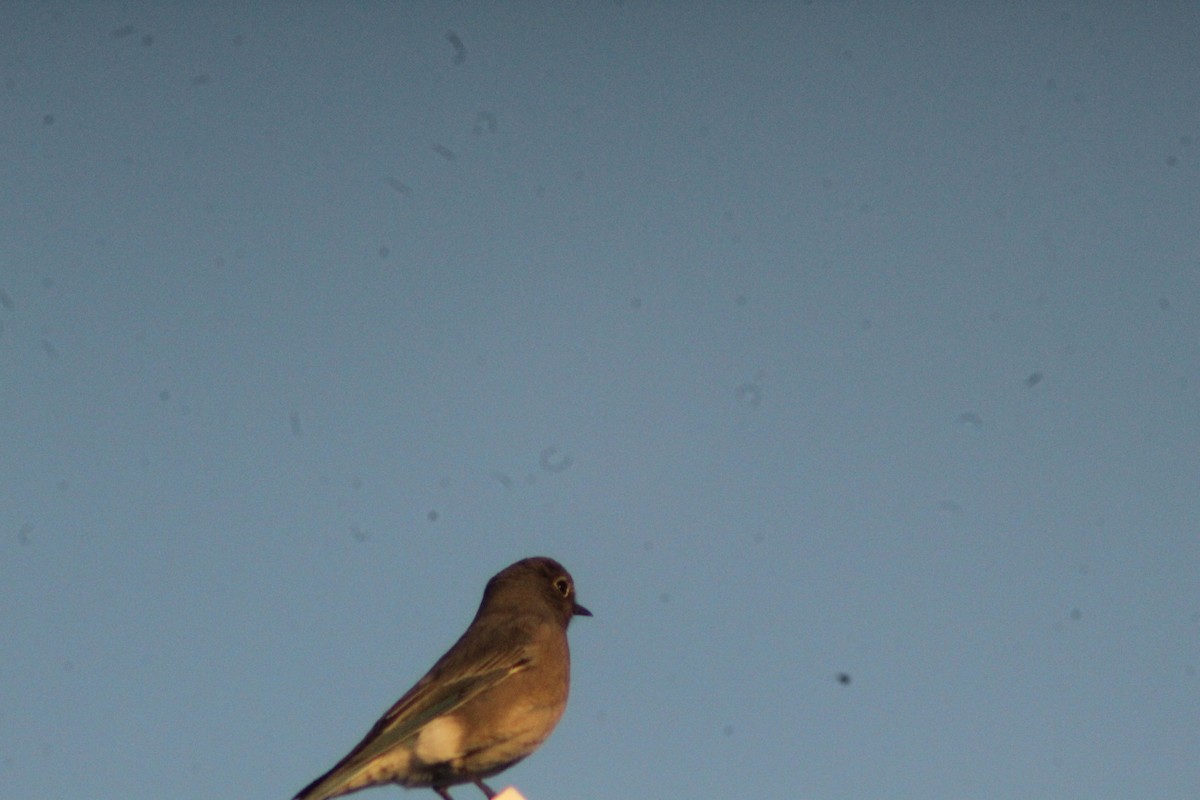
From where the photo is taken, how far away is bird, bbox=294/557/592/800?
24.9 ft

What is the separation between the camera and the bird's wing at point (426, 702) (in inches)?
287

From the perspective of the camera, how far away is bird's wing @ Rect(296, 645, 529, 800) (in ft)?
23.9

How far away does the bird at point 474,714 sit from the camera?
24.9ft

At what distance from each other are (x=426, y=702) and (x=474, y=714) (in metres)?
0.28

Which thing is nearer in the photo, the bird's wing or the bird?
the bird's wing

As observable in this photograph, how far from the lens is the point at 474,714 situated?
Result: 7.94 m

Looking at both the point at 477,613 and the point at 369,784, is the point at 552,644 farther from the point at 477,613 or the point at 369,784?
the point at 369,784

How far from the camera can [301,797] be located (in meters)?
6.95

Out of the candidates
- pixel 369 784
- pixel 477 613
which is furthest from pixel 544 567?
pixel 369 784

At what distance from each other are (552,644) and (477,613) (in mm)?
686

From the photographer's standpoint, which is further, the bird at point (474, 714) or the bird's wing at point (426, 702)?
the bird at point (474, 714)

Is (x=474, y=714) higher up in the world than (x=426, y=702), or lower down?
lower down

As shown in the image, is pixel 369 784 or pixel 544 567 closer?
pixel 369 784

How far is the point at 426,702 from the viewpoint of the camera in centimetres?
801
